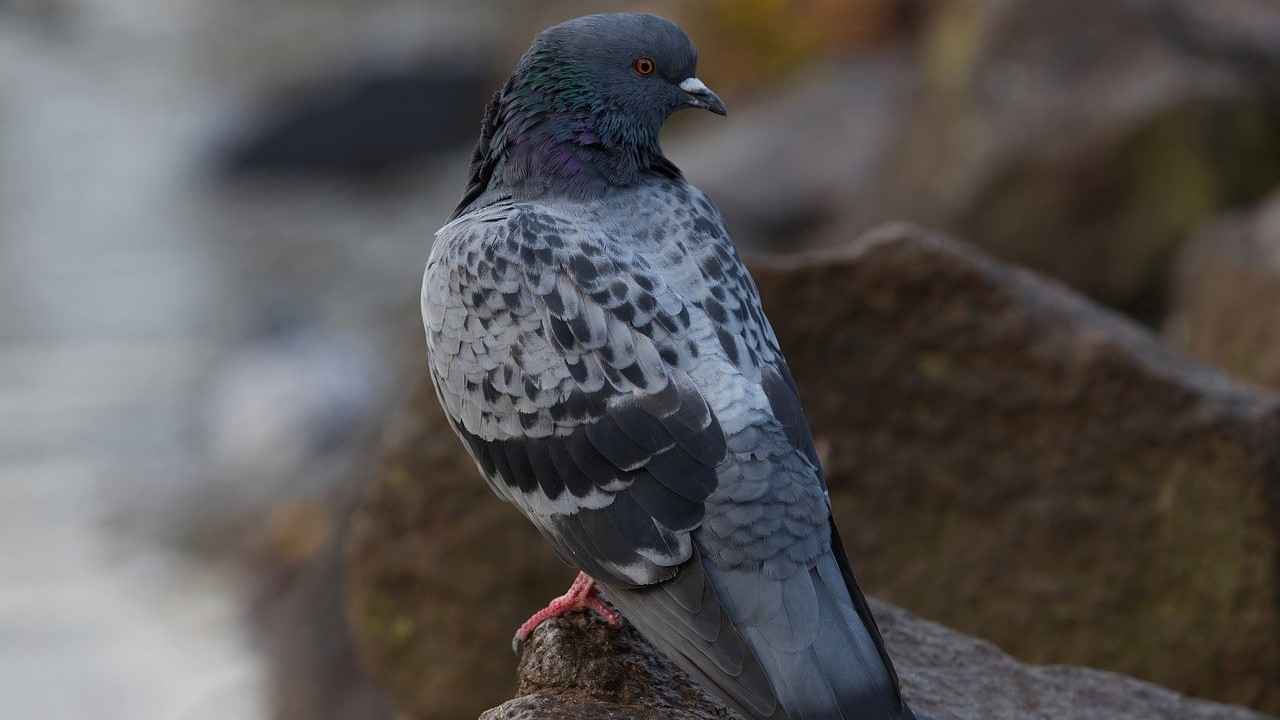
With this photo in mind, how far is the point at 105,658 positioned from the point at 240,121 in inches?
504

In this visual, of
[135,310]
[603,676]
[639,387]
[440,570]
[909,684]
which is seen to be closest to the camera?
[639,387]

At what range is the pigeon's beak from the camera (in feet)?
14.7

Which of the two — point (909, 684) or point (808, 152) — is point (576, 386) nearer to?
point (909, 684)

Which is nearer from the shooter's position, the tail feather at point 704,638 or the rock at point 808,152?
the tail feather at point 704,638

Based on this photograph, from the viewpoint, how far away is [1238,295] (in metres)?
7.29

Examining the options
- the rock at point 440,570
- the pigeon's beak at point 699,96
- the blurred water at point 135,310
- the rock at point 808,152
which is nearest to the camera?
the pigeon's beak at point 699,96

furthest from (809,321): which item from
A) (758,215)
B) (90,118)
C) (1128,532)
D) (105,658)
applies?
(90,118)

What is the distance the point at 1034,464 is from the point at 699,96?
2251 millimetres

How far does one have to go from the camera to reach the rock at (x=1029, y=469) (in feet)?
18.1

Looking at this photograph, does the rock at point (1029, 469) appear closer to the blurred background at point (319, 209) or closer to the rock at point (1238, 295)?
the rock at point (1238, 295)

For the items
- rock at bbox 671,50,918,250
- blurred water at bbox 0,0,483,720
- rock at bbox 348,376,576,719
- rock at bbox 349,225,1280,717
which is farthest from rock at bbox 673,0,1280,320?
blurred water at bbox 0,0,483,720

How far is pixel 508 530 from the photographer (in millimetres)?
6117

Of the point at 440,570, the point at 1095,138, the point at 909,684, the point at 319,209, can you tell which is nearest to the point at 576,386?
the point at 909,684

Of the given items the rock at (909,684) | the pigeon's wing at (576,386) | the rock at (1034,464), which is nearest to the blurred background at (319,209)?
the rock at (1034,464)
